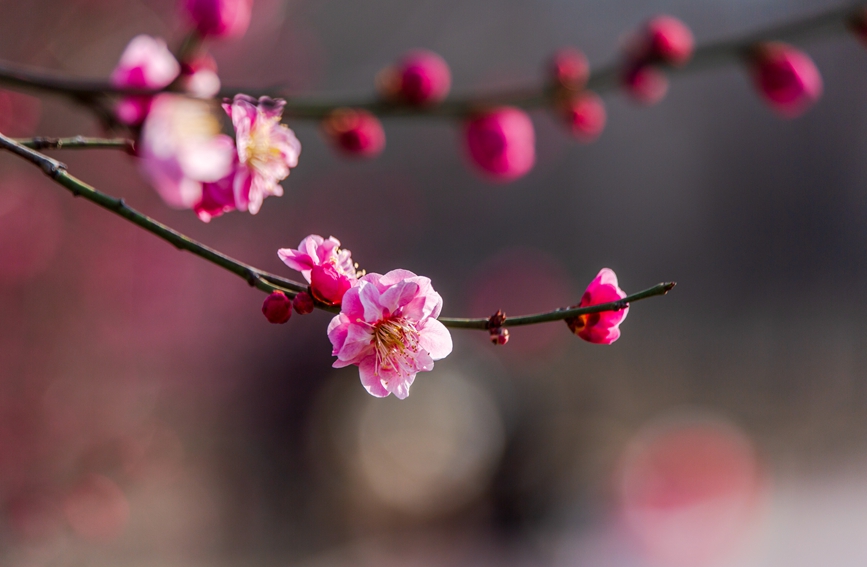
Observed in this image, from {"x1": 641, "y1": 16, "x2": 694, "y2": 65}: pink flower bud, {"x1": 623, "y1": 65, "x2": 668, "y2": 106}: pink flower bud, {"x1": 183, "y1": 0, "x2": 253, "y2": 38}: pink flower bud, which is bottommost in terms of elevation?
{"x1": 183, "y1": 0, "x2": 253, "y2": 38}: pink flower bud

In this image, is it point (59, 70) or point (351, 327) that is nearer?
point (351, 327)

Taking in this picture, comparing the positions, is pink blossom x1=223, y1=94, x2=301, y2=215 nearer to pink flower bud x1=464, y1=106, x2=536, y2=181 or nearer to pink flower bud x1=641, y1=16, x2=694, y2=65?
pink flower bud x1=464, y1=106, x2=536, y2=181

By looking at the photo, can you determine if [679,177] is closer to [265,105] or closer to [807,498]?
[807,498]

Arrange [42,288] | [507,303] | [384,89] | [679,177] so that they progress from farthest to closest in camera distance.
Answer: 1. [679,177]
2. [507,303]
3. [42,288]
4. [384,89]

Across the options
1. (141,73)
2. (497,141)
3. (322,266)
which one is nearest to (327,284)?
(322,266)

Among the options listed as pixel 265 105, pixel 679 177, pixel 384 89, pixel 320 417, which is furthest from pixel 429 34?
pixel 265 105

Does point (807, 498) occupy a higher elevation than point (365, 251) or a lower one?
lower

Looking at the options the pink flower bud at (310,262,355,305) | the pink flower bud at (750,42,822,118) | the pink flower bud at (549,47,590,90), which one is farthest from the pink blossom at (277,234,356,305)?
the pink flower bud at (750,42,822,118)

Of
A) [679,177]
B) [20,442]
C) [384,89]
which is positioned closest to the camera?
[384,89]
